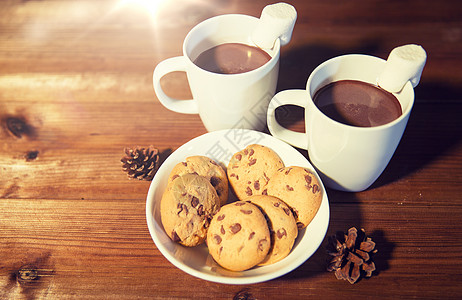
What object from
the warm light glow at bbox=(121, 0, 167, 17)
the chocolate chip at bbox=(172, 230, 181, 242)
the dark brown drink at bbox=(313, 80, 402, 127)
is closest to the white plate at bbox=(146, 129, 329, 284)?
the chocolate chip at bbox=(172, 230, 181, 242)

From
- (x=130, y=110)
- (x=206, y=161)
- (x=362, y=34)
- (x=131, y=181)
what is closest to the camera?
(x=206, y=161)

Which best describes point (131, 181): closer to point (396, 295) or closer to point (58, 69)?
point (58, 69)

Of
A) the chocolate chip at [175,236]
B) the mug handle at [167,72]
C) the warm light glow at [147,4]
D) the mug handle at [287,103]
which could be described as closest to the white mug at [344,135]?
the mug handle at [287,103]

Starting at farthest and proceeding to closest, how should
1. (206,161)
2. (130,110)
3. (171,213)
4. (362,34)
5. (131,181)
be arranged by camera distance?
1. (362,34)
2. (130,110)
3. (131,181)
4. (206,161)
5. (171,213)

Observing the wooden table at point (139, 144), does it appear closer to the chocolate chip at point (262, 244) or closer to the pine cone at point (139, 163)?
the pine cone at point (139, 163)

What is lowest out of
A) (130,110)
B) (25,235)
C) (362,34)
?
(25,235)

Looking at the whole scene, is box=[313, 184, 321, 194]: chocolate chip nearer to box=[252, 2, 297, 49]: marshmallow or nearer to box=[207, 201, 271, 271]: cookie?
box=[207, 201, 271, 271]: cookie

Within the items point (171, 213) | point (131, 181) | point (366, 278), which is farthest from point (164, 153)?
point (366, 278)
